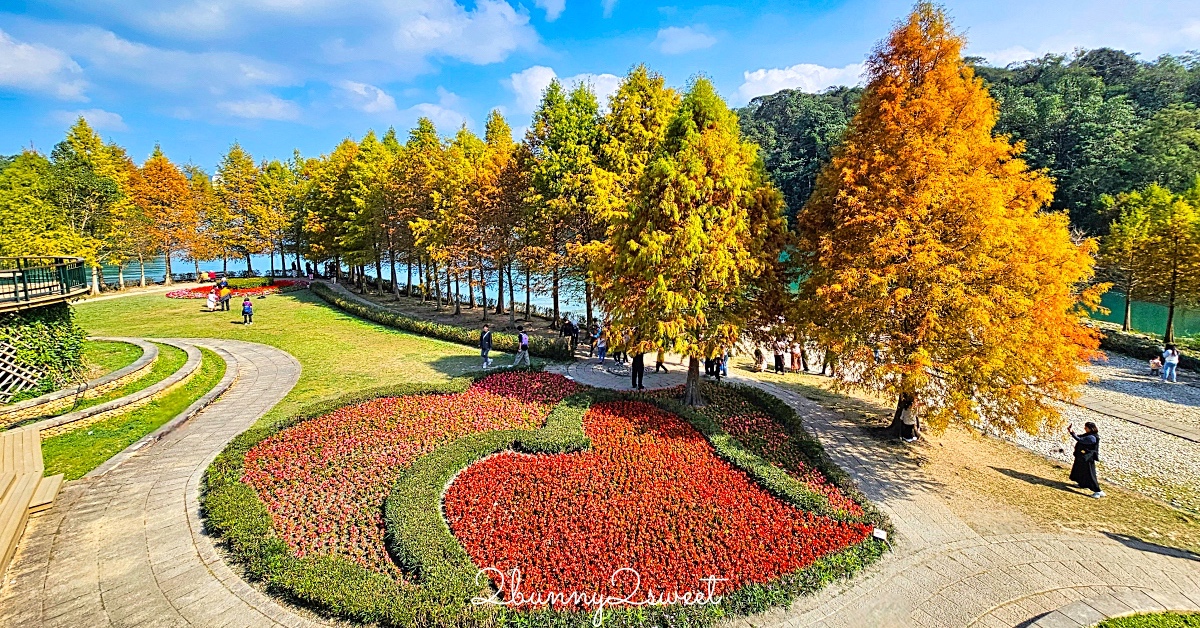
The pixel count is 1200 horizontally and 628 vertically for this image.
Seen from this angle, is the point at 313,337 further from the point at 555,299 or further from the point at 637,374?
the point at 637,374

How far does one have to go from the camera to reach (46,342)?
1277 centimetres

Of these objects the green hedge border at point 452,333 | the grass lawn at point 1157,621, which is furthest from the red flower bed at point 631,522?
the green hedge border at point 452,333

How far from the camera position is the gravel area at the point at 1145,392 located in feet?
52.1

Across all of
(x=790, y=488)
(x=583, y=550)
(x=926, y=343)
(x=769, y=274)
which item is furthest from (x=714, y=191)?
(x=583, y=550)

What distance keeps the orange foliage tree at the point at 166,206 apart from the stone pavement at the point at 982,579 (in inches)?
2055

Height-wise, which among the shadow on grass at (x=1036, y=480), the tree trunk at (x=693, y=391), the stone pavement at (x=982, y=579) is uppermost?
the tree trunk at (x=693, y=391)

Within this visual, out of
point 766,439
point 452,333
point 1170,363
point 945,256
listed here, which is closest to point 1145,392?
point 1170,363

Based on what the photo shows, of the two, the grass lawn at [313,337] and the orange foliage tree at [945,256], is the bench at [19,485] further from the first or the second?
the orange foliage tree at [945,256]

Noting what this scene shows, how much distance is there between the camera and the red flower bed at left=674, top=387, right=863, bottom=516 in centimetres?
999

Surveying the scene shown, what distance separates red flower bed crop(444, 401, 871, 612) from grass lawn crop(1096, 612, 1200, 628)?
307cm

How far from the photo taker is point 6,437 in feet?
33.4

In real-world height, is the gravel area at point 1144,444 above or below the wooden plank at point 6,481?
below

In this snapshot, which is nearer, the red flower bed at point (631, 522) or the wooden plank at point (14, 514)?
the wooden plank at point (14, 514)

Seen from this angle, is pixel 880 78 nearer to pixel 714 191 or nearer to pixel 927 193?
pixel 927 193
